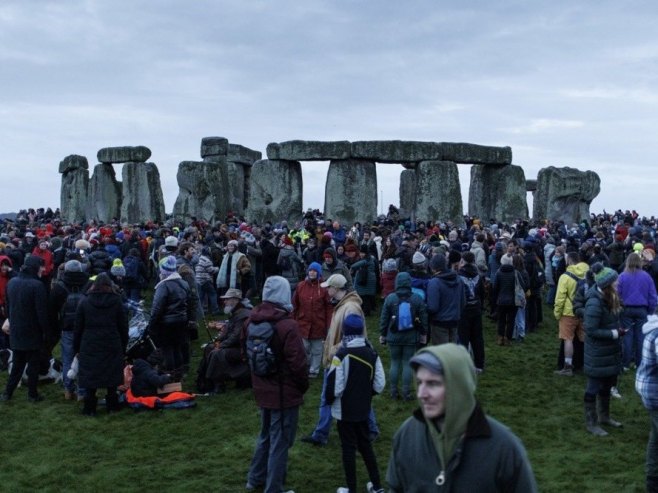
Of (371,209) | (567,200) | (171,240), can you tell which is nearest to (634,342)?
(171,240)

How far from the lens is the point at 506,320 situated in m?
12.7

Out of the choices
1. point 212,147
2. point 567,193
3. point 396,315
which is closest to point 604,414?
point 396,315

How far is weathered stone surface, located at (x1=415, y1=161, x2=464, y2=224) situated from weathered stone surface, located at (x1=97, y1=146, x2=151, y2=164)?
36.5 ft

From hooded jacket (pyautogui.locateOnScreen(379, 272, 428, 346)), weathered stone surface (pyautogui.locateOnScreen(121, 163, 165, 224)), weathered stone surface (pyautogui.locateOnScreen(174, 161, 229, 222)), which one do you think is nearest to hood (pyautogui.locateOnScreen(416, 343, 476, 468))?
hooded jacket (pyautogui.locateOnScreen(379, 272, 428, 346))

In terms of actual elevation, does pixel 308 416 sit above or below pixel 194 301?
below

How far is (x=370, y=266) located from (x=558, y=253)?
408 centimetres

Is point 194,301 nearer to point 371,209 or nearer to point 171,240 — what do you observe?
point 171,240

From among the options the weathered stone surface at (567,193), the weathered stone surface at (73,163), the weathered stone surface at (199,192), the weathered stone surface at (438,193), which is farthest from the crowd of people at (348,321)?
the weathered stone surface at (73,163)

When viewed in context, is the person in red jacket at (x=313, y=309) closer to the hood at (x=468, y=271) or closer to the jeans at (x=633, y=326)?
the hood at (x=468, y=271)

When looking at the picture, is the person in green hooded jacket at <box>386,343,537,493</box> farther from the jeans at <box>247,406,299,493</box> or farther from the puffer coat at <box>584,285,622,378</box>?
the puffer coat at <box>584,285,622,378</box>

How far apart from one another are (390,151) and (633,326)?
16976 millimetres

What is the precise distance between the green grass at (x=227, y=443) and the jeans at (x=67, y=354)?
0.68 feet

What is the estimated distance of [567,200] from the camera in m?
27.9

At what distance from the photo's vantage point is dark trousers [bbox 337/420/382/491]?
20.2 ft
